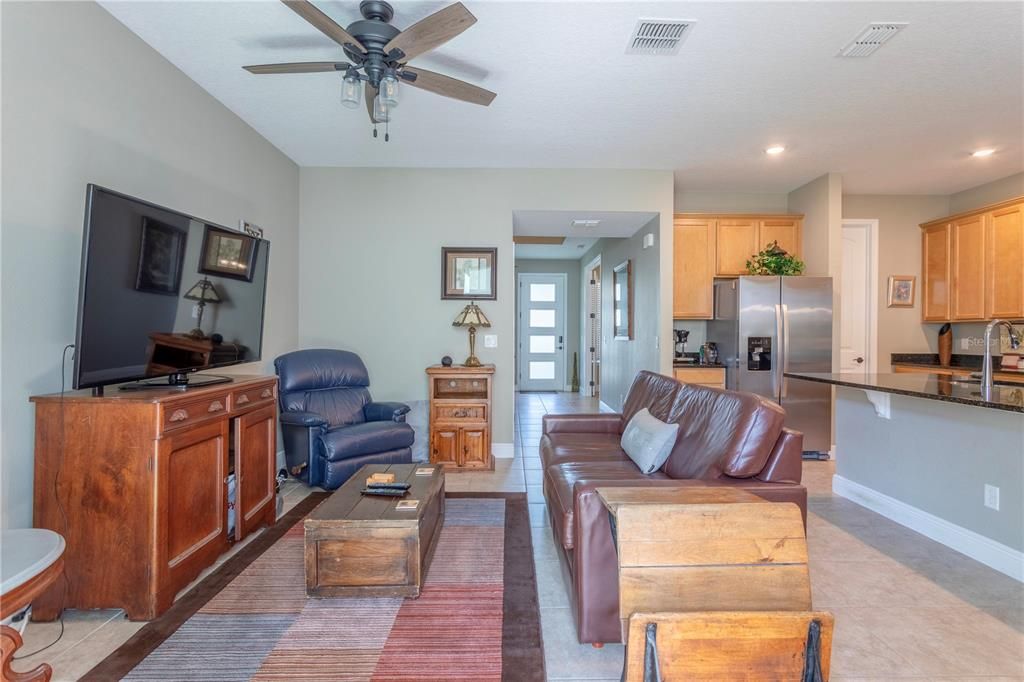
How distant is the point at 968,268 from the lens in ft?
15.1

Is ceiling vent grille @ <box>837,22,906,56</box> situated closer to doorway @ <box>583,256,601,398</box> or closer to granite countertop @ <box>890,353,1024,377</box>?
granite countertop @ <box>890,353,1024,377</box>

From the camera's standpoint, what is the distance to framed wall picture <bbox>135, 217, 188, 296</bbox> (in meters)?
1.99

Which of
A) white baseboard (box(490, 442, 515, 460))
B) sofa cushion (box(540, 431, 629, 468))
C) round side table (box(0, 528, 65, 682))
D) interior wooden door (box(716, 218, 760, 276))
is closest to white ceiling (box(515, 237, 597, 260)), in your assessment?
interior wooden door (box(716, 218, 760, 276))

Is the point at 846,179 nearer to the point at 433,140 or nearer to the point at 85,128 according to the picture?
the point at 433,140

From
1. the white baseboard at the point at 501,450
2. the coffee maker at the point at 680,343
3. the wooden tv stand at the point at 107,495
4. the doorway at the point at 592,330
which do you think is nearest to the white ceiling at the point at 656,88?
the coffee maker at the point at 680,343

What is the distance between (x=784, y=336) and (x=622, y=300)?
1.96 meters

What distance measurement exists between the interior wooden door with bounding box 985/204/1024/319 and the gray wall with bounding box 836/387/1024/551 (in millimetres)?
2320

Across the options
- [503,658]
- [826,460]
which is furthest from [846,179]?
[503,658]

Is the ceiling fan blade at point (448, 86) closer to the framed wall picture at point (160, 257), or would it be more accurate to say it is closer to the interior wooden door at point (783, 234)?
the framed wall picture at point (160, 257)

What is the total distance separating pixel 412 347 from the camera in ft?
14.5

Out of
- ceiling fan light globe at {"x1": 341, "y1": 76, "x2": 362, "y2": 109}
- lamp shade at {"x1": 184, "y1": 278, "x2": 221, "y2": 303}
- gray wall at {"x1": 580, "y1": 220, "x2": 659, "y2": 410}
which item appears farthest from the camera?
gray wall at {"x1": 580, "y1": 220, "x2": 659, "y2": 410}

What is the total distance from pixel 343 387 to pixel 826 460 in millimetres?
4585

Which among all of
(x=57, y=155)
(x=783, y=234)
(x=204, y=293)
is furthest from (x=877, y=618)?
(x=57, y=155)

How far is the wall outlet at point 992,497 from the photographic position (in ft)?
7.86
